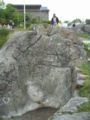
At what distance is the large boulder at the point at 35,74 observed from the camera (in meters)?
11.1

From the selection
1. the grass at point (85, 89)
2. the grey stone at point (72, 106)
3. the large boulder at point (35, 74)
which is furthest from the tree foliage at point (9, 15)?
the grey stone at point (72, 106)

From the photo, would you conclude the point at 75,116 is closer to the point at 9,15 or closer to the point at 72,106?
the point at 72,106

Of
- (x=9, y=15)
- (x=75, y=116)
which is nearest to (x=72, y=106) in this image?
(x=75, y=116)

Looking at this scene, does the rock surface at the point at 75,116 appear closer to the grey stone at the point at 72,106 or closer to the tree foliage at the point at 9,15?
the grey stone at the point at 72,106

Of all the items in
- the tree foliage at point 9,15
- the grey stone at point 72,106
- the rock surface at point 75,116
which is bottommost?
the tree foliage at point 9,15

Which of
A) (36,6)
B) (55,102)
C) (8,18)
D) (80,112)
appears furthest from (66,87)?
(36,6)

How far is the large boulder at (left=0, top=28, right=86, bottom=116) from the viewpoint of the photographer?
11.1 metres

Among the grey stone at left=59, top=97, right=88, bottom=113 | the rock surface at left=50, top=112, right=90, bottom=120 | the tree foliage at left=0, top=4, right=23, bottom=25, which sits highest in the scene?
the rock surface at left=50, top=112, right=90, bottom=120

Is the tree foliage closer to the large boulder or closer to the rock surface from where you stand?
the large boulder

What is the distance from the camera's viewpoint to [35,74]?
1141 cm

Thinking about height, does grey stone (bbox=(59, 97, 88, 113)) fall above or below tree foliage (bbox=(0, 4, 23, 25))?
above

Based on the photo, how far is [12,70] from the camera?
437 inches

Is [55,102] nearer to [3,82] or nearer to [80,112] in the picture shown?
[3,82]

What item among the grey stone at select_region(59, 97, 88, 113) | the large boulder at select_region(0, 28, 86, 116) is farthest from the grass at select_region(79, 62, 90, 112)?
the large boulder at select_region(0, 28, 86, 116)
